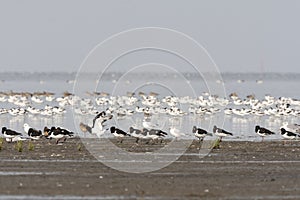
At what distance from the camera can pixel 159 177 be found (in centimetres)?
1550

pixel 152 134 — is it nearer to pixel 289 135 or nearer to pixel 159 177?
pixel 289 135

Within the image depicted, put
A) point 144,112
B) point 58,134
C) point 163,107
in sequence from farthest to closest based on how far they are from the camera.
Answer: point 163,107
point 144,112
point 58,134

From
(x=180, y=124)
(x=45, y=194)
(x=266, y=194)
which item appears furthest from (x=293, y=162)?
(x=180, y=124)

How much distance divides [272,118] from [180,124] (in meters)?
7.42

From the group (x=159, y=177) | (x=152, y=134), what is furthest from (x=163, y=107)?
(x=159, y=177)

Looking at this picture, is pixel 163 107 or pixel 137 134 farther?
pixel 163 107

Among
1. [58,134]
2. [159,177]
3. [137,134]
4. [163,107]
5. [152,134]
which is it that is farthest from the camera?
[163,107]

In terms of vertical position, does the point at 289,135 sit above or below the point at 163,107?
above

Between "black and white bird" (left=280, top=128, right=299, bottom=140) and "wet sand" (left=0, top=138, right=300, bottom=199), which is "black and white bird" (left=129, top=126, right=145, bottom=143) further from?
"black and white bird" (left=280, top=128, right=299, bottom=140)

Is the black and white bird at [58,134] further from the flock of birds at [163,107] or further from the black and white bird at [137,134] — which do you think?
the flock of birds at [163,107]

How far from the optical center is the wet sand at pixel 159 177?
43.9ft

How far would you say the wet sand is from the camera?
13391 millimetres

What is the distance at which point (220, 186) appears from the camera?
46.7ft

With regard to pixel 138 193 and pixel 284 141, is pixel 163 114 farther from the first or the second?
pixel 138 193
